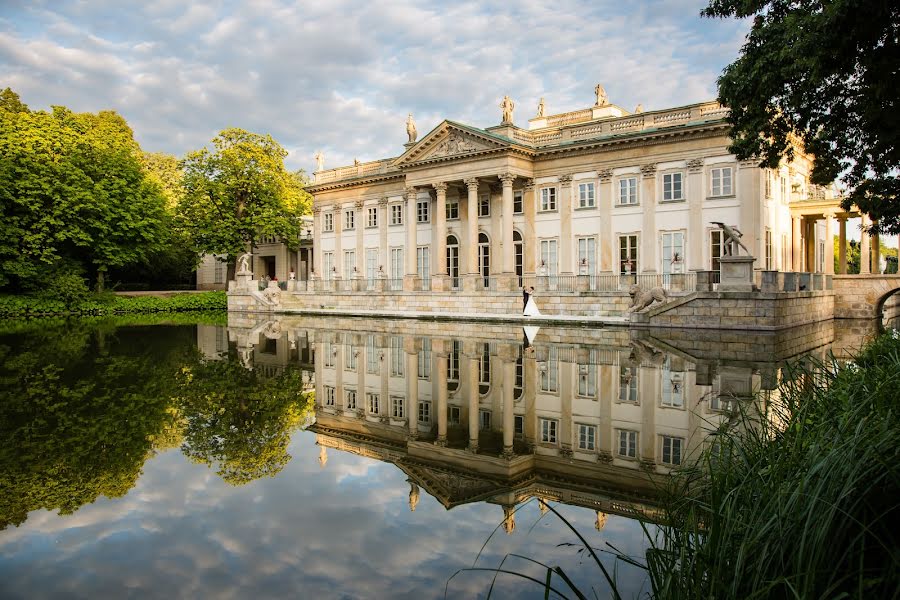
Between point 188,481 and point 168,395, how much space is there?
5.26m

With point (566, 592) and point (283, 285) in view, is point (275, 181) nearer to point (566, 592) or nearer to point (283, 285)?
point (283, 285)

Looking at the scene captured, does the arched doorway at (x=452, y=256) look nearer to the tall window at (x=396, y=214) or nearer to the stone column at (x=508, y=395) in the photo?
the tall window at (x=396, y=214)

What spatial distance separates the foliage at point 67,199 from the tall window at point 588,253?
31081 mm

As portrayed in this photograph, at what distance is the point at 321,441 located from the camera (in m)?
8.89

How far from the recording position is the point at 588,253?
37.5m

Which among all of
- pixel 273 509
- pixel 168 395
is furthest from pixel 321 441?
pixel 168 395

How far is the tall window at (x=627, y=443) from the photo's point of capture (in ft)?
26.5

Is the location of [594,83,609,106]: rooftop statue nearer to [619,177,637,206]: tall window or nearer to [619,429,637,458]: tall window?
[619,177,637,206]: tall window

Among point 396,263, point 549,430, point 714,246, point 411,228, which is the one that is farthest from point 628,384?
point 396,263

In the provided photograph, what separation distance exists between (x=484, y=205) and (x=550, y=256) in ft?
19.4

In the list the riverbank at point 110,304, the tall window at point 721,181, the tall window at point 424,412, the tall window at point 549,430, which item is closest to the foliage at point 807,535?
the tall window at point 549,430

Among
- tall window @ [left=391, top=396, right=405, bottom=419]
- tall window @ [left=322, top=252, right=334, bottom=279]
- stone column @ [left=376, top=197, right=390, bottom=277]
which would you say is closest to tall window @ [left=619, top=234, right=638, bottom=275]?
stone column @ [left=376, top=197, right=390, bottom=277]

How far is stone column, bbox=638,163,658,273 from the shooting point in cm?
3506

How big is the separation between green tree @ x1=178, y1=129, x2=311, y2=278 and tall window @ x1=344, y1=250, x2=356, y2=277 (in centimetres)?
582
